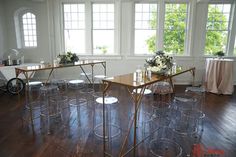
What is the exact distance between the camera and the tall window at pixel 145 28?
5793 mm

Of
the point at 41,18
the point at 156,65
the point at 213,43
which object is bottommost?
the point at 156,65

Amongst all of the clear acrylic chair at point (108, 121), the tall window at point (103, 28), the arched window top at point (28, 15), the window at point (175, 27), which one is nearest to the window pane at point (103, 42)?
the tall window at point (103, 28)

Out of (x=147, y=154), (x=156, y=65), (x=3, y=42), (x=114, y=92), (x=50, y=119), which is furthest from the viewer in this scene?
(x=3, y=42)

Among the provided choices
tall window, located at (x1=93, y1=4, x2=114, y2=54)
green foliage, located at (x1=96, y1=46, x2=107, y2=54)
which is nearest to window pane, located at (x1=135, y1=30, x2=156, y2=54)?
tall window, located at (x1=93, y1=4, x2=114, y2=54)

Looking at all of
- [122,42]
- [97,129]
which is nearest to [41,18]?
[122,42]

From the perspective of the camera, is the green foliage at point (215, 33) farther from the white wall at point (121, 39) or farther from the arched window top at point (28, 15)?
the arched window top at point (28, 15)

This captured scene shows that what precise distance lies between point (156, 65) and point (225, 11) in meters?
4.35

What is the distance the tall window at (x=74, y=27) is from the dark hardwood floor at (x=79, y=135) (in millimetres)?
2665

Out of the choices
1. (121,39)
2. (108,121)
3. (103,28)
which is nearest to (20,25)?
(103,28)

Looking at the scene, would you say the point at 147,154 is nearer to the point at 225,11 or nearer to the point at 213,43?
the point at 213,43

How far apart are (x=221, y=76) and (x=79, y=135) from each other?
13.9 feet

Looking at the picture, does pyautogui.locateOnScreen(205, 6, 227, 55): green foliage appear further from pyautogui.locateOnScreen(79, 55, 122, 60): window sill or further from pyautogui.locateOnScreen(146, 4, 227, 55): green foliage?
pyautogui.locateOnScreen(79, 55, 122, 60): window sill

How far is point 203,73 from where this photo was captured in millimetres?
5938

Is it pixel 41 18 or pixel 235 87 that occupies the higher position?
pixel 41 18
